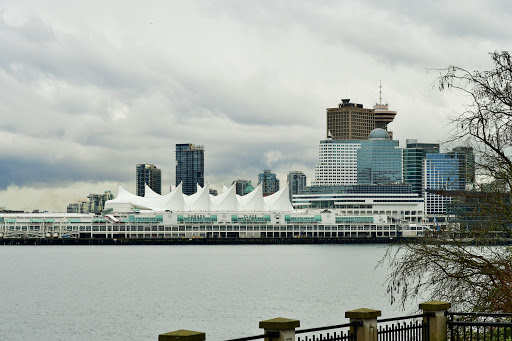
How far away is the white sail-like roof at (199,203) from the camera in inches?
7357

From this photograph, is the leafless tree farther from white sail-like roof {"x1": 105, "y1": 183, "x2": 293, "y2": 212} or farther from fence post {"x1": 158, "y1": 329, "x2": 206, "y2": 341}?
white sail-like roof {"x1": 105, "y1": 183, "x2": 293, "y2": 212}

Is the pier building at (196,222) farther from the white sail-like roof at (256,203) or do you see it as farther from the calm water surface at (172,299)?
the calm water surface at (172,299)

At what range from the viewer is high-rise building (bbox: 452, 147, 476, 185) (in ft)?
66.1

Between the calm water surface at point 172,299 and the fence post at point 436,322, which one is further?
the calm water surface at point 172,299

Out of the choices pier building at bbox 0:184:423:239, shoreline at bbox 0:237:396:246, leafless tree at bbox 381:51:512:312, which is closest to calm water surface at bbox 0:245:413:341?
leafless tree at bbox 381:51:512:312

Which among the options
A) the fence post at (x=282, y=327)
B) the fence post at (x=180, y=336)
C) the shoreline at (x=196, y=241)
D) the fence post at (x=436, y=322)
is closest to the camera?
the fence post at (x=180, y=336)

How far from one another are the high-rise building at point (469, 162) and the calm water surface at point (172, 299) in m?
19.8

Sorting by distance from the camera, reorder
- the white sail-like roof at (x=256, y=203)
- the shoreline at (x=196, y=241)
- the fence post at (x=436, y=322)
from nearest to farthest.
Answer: the fence post at (x=436, y=322), the shoreline at (x=196, y=241), the white sail-like roof at (x=256, y=203)

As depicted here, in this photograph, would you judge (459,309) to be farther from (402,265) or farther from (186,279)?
(186,279)

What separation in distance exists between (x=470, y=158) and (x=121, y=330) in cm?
2584

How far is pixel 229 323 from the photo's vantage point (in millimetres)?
43281

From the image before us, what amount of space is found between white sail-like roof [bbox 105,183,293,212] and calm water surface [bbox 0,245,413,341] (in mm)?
90937

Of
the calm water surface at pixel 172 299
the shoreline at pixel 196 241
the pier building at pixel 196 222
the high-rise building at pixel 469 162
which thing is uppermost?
the high-rise building at pixel 469 162

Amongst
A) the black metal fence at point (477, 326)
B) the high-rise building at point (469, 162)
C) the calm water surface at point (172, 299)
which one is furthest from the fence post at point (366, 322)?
the calm water surface at point (172, 299)
